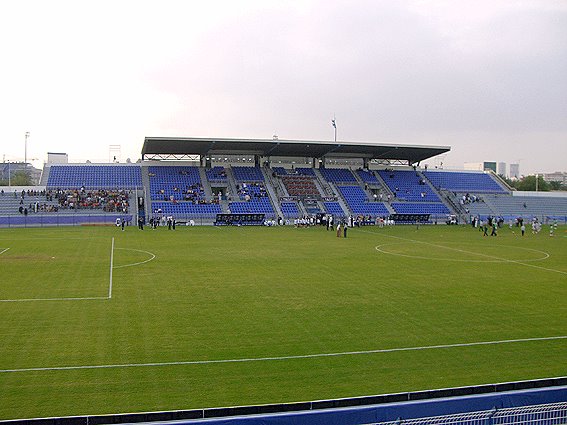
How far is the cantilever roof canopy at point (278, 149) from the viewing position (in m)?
63.8

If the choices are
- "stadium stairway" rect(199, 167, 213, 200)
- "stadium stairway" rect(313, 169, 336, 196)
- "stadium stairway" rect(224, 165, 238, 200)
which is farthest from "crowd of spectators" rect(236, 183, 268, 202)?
"stadium stairway" rect(313, 169, 336, 196)

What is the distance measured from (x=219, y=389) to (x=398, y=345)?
515 cm

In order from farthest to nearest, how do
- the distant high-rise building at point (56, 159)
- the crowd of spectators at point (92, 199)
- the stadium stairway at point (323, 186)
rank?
the distant high-rise building at point (56, 159), the stadium stairway at point (323, 186), the crowd of spectators at point (92, 199)

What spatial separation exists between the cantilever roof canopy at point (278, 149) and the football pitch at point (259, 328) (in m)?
35.5

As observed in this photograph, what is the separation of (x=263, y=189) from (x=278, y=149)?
590cm

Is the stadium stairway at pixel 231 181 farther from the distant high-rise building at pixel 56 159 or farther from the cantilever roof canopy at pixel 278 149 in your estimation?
the distant high-rise building at pixel 56 159

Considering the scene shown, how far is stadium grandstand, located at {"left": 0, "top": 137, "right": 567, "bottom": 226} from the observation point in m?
60.8

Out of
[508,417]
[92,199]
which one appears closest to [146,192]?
[92,199]

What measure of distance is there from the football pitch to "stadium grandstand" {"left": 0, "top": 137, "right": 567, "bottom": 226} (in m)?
31.6

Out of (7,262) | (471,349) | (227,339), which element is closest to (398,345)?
(471,349)

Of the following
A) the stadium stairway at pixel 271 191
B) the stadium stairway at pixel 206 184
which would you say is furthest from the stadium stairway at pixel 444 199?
the stadium stairway at pixel 206 184

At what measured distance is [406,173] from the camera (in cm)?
7862

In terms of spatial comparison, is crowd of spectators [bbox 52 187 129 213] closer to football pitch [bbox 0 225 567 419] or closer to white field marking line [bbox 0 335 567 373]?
football pitch [bbox 0 225 567 419]

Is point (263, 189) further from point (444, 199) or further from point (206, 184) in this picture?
point (444, 199)
